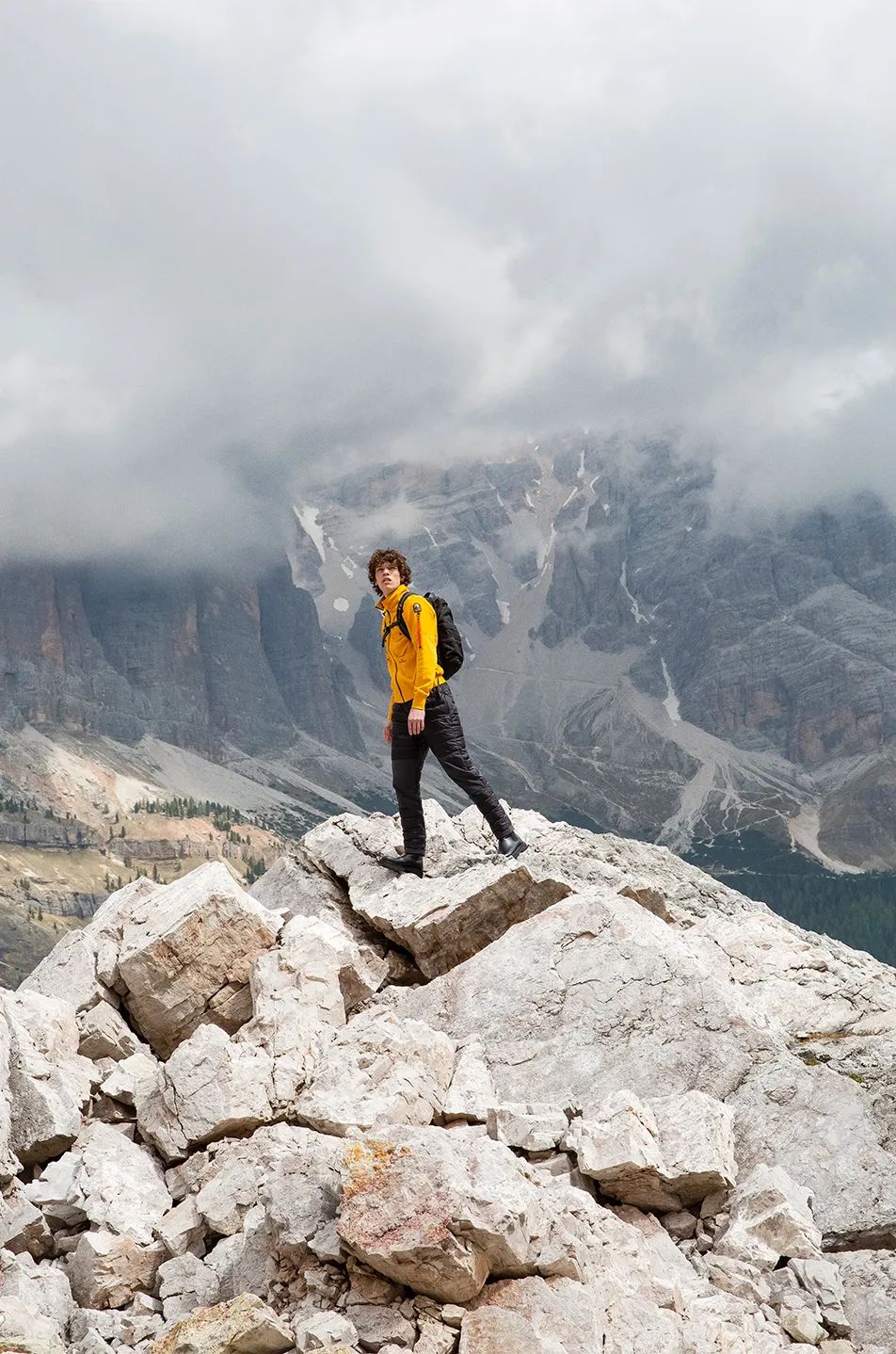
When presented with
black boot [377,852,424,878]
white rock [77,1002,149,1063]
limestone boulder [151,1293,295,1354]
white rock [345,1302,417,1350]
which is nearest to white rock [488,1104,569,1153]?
white rock [345,1302,417,1350]

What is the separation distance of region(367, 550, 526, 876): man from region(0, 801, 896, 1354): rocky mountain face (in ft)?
2.25

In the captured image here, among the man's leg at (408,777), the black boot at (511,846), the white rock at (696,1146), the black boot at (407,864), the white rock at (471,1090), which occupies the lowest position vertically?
the white rock at (696,1146)

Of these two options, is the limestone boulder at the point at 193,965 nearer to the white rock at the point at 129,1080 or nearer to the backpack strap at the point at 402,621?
the white rock at the point at 129,1080

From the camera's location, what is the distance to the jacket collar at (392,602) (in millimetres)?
15578

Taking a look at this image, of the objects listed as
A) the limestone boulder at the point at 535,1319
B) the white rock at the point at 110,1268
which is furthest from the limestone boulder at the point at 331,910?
the limestone boulder at the point at 535,1319

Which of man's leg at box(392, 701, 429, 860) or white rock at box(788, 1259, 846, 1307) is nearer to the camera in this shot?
white rock at box(788, 1259, 846, 1307)

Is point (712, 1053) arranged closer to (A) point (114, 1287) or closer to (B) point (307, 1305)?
(B) point (307, 1305)

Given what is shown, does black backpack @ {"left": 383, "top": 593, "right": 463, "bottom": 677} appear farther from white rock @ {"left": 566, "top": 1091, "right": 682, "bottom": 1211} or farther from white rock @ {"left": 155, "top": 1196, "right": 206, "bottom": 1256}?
white rock @ {"left": 155, "top": 1196, "right": 206, "bottom": 1256}

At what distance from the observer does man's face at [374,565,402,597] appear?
15.7m

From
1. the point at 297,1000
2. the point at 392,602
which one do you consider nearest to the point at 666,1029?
the point at 297,1000

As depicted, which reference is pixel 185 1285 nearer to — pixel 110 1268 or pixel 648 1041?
pixel 110 1268

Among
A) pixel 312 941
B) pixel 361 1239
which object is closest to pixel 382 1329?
pixel 361 1239

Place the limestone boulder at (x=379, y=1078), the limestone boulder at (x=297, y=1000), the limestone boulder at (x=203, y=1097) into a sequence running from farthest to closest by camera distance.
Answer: the limestone boulder at (x=297, y=1000) < the limestone boulder at (x=203, y=1097) < the limestone boulder at (x=379, y=1078)

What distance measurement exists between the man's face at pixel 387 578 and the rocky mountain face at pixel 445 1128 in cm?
439
